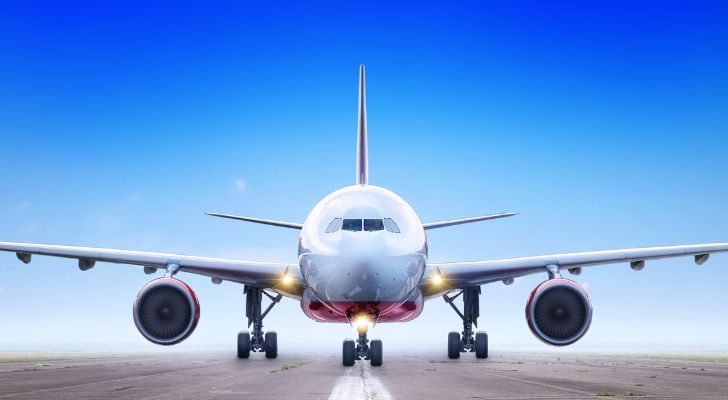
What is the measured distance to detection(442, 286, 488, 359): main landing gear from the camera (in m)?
20.7

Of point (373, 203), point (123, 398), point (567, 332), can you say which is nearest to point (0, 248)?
point (373, 203)

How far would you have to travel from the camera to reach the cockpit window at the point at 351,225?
48.8 feet

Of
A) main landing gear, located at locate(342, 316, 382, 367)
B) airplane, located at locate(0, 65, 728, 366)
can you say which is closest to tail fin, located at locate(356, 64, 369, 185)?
airplane, located at locate(0, 65, 728, 366)

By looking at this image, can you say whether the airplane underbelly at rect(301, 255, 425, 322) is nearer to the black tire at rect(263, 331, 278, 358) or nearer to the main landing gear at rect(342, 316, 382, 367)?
the main landing gear at rect(342, 316, 382, 367)

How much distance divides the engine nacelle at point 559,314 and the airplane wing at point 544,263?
173 centimetres

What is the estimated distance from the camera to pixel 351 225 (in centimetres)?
1498

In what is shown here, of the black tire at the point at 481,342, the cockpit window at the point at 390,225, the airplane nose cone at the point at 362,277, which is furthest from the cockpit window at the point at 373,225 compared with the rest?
the black tire at the point at 481,342

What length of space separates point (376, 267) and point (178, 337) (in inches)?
200

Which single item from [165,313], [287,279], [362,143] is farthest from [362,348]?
[362,143]

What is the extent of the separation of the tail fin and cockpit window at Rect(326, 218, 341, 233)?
7.88 m

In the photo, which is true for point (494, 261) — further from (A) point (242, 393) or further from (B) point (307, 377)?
(A) point (242, 393)

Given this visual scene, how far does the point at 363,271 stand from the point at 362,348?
381 centimetres

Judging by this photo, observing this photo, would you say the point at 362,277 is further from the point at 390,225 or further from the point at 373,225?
the point at 390,225

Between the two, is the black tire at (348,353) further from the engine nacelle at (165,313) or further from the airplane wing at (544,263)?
the engine nacelle at (165,313)
